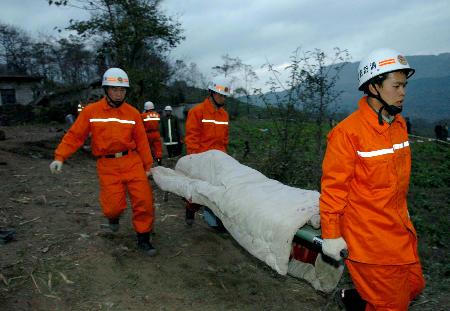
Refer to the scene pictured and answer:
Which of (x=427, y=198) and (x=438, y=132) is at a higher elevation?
(x=438, y=132)

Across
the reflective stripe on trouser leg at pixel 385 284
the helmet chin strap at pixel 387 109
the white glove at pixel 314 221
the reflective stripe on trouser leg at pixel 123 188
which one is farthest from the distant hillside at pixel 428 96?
the reflective stripe on trouser leg at pixel 385 284

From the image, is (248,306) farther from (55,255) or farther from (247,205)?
(55,255)

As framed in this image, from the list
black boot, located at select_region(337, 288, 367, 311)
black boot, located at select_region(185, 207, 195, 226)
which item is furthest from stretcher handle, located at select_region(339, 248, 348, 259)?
black boot, located at select_region(185, 207, 195, 226)


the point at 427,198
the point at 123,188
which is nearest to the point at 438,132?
the point at 427,198

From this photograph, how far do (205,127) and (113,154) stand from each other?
180 centimetres

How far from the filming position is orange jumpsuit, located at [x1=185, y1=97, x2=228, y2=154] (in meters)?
5.85

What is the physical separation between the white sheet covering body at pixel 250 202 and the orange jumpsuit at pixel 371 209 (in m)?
0.67

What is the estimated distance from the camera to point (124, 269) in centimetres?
420

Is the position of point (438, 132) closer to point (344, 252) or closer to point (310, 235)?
point (310, 235)

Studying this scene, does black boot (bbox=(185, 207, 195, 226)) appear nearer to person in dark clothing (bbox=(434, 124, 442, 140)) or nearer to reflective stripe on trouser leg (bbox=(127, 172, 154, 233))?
reflective stripe on trouser leg (bbox=(127, 172, 154, 233))

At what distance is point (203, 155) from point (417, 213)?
5.52 m

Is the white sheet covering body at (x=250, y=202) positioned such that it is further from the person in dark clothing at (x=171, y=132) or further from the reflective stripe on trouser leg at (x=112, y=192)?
the person in dark clothing at (x=171, y=132)

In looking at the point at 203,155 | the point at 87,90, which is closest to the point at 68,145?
the point at 203,155

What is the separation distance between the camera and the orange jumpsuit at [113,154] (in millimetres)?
4480
